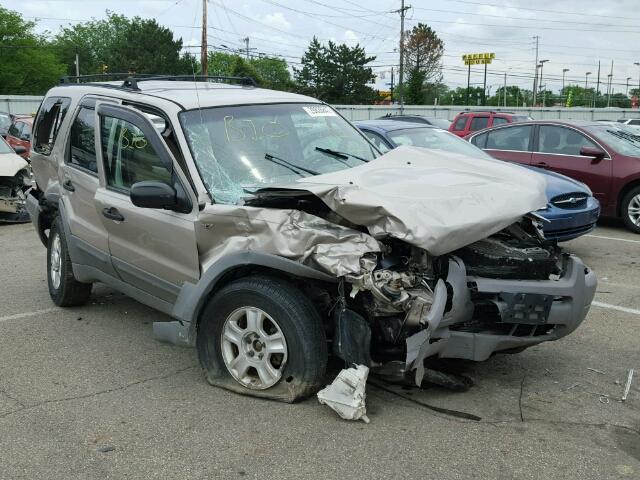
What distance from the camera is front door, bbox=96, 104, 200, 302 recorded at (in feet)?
14.1

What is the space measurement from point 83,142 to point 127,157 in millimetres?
776

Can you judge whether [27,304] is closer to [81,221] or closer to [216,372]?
[81,221]

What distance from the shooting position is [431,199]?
3773mm

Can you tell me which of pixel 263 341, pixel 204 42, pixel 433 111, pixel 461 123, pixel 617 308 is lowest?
pixel 617 308

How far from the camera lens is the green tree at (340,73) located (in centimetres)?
7844

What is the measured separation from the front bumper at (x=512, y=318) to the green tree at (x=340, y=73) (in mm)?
75789

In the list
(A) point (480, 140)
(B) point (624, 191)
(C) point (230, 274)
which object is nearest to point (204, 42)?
(A) point (480, 140)

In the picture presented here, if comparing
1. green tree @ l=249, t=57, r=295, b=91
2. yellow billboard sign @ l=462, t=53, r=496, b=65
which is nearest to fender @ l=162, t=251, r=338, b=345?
yellow billboard sign @ l=462, t=53, r=496, b=65

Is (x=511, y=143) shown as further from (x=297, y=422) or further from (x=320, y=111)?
(x=297, y=422)

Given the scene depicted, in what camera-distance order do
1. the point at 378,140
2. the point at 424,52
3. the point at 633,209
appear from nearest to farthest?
the point at 378,140
the point at 633,209
the point at 424,52

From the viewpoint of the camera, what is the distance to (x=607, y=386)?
4.18 meters

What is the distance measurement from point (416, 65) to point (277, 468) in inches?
3361

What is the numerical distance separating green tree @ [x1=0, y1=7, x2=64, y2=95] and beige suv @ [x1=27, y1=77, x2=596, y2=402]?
3141 inches

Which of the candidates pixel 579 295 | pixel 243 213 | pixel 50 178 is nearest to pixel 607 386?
pixel 579 295
